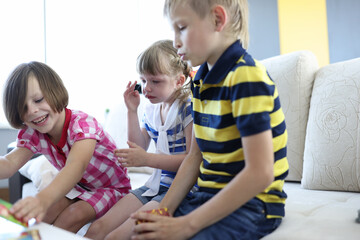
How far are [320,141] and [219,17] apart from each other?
0.78 meters

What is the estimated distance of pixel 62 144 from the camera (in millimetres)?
1315

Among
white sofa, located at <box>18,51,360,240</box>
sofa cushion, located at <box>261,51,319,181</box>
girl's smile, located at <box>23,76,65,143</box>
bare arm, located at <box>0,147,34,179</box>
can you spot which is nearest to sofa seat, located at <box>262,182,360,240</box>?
white sofa, located at <box>18,51,360,240</box>

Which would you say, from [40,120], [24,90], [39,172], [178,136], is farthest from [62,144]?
[39,172]

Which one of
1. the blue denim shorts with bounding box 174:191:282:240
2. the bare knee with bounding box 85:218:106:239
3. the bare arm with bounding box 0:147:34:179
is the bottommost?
the bare knee with bounding box 85:218:106:239

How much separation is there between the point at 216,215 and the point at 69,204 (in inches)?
27.8

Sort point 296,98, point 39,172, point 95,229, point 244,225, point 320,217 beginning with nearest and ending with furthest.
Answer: point 244,225 < point 320,217 < point 95,229 < point 296,98 < point 39,172

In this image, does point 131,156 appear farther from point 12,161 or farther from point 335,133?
point 335,133

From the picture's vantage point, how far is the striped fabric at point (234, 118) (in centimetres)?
83

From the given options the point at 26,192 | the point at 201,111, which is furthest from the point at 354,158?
the point at 26,192

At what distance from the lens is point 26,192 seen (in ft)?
6.08

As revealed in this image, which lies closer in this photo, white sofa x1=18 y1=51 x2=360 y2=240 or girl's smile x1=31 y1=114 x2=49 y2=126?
white sofa x1=18 y1=51 x2=360 y2=240

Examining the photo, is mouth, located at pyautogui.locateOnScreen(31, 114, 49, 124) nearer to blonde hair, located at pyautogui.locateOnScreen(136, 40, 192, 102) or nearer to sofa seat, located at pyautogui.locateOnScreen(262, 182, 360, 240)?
blonde hair, located at pyautogui.locateOnScreen(136, 40, 192, 102)

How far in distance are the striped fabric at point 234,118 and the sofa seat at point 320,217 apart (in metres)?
0.06

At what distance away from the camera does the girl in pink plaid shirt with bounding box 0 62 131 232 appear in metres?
1.23
